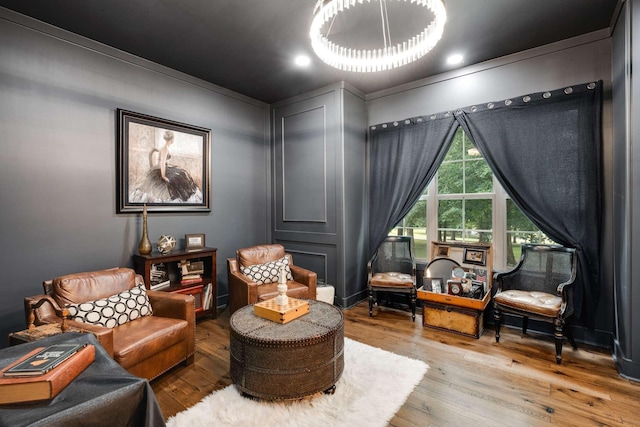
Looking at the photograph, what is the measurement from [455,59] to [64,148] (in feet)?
13.1

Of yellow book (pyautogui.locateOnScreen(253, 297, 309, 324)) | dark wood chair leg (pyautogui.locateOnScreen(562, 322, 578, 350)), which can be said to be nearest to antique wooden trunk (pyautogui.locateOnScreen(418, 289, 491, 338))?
dark wood chair leg (pyautogui.locateOnScreen(562, 322, 578, 350))

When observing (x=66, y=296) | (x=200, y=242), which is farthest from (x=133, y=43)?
(x=66, y=296)

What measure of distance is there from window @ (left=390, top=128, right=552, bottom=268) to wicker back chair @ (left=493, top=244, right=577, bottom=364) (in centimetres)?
22

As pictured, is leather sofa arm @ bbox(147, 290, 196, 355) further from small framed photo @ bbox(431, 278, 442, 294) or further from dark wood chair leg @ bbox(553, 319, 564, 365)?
dark wood chair leg @ bbox(553, 319, 564, 365)

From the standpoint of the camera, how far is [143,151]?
3.27m

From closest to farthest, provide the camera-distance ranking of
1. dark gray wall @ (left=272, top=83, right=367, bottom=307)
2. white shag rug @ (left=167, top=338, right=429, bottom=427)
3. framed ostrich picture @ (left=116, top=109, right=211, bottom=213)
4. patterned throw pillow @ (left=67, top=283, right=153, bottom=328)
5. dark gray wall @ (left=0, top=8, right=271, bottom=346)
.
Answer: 1. white shag rug @ (left=167, top=338, right=429, bottom=427)
2. patterned throw pillow @ (left=67, top=283, right=153, bottom=328)
3. dark gray wall @ (left=0, top=8, right=271, bottom=346)
4. framed ostrich picture @ (left=116, top=109, right=211, bottom=213)
5. dark gray wall @ (left=272, top=83, right=367, bottom=307)

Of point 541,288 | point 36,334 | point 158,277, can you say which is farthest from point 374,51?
point 158,277

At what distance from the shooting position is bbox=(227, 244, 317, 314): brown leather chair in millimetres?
3096

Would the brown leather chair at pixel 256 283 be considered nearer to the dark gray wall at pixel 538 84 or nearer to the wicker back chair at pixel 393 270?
the wicker back chair at pixel 393 270

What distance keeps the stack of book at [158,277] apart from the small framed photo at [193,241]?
1.12 ft

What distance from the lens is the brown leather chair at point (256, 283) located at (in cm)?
310

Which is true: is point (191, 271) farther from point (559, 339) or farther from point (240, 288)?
point (559, 339)

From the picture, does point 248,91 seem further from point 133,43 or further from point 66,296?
point 66,296

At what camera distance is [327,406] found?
193cm
